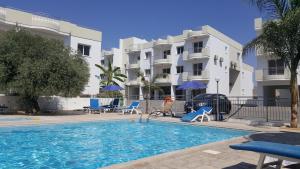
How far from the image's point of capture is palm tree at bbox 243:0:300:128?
42.1ft

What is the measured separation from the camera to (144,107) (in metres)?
27.4

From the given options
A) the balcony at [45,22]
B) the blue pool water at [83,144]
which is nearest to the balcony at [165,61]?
the balcony at [45,22]

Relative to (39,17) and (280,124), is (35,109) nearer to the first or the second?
(39,17)

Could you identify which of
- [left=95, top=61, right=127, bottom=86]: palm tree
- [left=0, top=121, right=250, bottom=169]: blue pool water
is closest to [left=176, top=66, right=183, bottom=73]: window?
[left=95, top=61, right=127, bottom=86]: palm tree

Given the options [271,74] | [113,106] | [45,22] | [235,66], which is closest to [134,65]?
[235,66]

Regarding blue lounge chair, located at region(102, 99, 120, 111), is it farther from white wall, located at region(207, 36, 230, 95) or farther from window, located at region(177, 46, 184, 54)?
window, located at region(177, 46, 184, 54)

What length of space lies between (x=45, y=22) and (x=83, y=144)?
23330 millimetres

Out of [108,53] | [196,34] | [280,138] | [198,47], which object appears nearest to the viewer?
[280,138]

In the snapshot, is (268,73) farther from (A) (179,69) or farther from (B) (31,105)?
(B) (31,105)

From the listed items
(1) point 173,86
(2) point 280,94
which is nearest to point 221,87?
(1) point 173,86

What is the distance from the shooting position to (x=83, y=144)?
416 inches

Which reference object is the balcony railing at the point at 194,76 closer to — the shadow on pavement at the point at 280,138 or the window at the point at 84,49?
the window at the point at 84,49

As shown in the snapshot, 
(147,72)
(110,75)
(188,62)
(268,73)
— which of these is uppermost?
(188,62)

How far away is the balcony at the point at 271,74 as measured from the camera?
33472 millimetres
